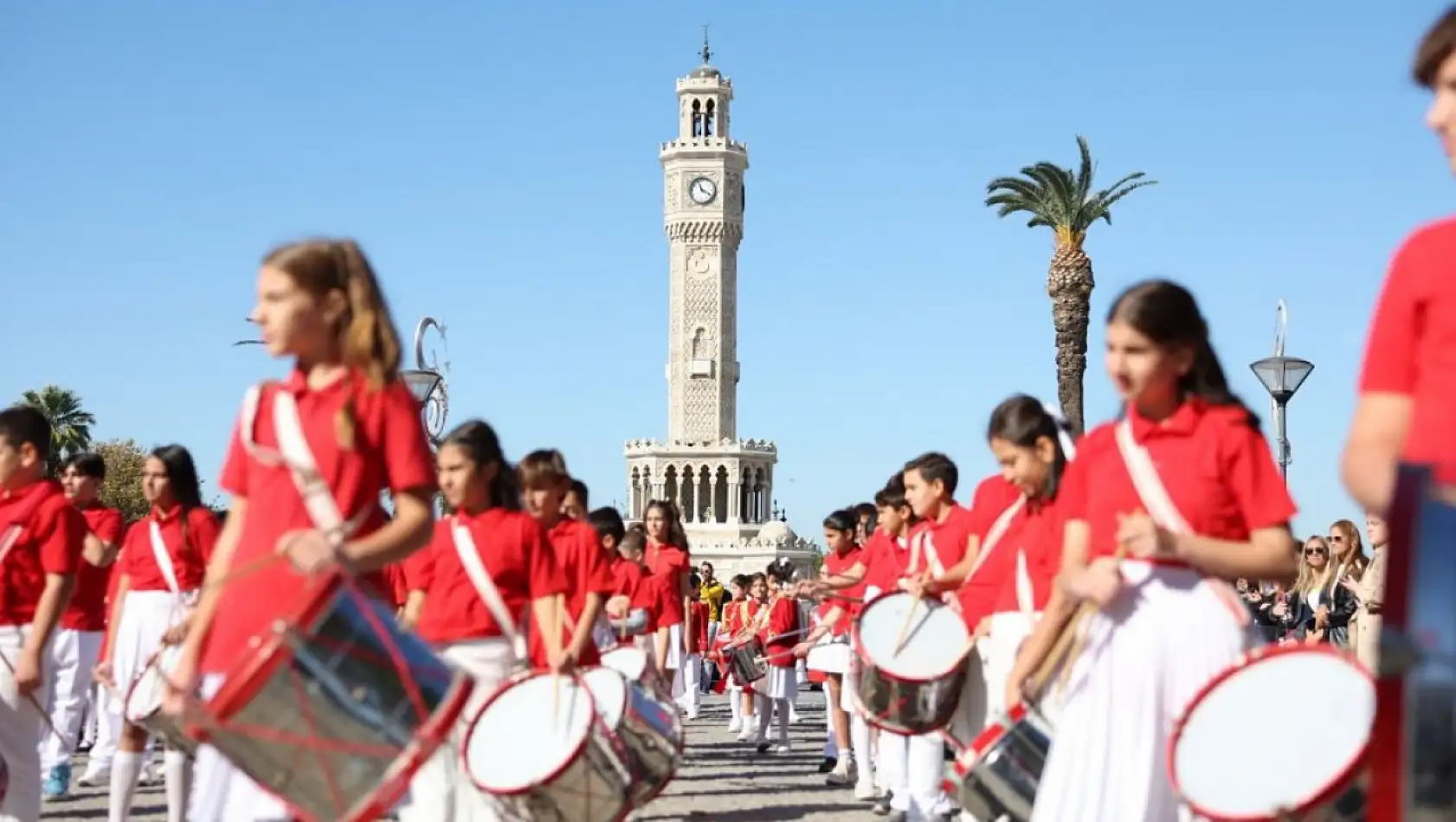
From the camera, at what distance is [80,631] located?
11.8 meters

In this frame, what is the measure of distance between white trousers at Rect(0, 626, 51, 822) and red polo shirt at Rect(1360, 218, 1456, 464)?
5.45m

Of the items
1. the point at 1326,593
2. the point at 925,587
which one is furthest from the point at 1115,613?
the point at 1326,593

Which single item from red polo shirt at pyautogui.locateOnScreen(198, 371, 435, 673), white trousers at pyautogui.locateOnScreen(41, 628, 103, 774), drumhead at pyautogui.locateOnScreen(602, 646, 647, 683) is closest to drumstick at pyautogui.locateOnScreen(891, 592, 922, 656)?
drumhead at pyautogui.locateOnScreen(602, 646, 647, 683)

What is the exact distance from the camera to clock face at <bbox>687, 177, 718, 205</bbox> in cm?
9556

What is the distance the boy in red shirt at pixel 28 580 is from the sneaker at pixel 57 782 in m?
4.80

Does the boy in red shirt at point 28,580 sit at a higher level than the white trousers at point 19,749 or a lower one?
higher

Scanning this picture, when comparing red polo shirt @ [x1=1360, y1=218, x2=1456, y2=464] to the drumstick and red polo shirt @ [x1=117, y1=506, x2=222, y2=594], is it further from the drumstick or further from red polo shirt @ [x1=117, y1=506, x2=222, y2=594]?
red polo shirt @ [x1=117, y1=506, x2=222, y2=594]

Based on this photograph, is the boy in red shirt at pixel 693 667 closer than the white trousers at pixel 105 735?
No

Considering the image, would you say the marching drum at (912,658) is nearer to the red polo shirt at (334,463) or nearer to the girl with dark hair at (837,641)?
the red polo shirt at (334,463)

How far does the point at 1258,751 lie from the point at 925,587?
14.5 ft

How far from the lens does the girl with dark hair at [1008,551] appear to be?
24.1 feet

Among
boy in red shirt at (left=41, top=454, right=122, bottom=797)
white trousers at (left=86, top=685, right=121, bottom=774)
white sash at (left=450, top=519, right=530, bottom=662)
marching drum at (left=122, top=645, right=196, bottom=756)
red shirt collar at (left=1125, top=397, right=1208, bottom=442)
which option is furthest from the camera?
white trousers at (left=86, top=685, right=121, bottom=774)

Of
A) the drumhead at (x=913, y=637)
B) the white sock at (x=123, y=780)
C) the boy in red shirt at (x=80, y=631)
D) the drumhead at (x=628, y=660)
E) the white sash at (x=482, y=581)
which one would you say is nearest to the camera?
the white sash at (x=482, y=581)

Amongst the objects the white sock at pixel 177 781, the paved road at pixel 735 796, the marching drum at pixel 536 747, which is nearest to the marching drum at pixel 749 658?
the paved road at pixel 735 796
